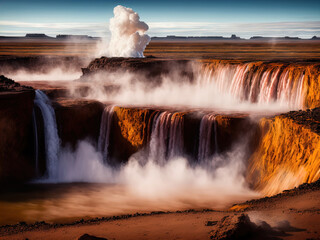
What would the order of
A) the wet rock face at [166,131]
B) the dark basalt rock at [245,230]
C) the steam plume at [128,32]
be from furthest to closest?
the steam plume at [128,32]
the wet rock face at [166,131]
the dark basalt rock at [245,230]

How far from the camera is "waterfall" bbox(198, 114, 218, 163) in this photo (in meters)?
20.5

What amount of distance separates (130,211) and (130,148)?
6.83 meters

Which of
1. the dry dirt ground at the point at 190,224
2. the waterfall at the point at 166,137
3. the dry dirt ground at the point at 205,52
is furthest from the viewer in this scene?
the dry dirt ground at the point at 205,52

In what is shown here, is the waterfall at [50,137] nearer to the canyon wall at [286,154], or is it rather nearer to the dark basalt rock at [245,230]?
the canyon wall at [286,154]

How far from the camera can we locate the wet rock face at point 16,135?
2094cm

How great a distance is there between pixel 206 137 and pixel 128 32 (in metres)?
34.0

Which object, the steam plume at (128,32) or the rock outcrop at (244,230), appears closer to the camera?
the rock outcrop at (244,230)

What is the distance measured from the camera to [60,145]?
2369 cm

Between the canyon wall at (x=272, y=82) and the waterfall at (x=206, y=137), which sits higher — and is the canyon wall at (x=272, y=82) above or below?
Answer: above

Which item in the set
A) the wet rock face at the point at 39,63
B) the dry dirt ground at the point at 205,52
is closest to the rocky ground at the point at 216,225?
the dry dirt ground at the point at 205,52

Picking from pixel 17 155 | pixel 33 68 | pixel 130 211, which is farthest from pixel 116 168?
→ pixel 33 68

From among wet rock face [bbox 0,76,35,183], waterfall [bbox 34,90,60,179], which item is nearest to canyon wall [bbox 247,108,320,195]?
waterfall [bbox 34,90,60,179]

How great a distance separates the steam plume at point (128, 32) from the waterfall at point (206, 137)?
31332mm

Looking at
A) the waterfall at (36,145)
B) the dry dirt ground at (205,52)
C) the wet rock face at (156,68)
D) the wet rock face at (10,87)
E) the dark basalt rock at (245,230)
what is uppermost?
the dry dirt ground at (205,52)
